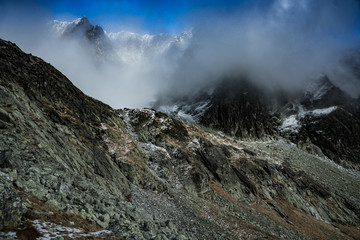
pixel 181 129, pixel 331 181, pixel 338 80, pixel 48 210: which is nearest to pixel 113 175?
pixel 48 210

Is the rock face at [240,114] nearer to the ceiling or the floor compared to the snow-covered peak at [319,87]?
nearer to the floor

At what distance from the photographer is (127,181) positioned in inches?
1154

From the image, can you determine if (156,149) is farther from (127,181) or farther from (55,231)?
(55,231)

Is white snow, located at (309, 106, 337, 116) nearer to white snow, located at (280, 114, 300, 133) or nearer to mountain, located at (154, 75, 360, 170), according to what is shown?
mountain, located at (154, 75, 360, 170)

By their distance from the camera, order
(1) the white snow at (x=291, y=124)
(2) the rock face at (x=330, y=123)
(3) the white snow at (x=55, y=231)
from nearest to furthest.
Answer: (3) the white snow at (x=55, y=231), (2) the rock face at (x=330, y=123), (1) the white snow at (x=291, y=124)

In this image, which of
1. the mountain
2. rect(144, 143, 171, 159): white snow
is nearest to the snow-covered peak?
the mountain

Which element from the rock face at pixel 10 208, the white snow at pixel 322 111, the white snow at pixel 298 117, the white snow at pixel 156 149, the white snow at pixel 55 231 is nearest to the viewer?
the rock face at pixel 10 208

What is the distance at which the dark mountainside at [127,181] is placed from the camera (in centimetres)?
1275

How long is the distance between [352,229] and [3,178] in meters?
68.4

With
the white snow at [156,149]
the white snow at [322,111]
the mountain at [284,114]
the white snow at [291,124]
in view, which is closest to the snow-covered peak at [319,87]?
the mountain at [284,114]

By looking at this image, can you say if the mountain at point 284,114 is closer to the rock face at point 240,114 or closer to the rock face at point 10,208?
the rock face at point 240,114

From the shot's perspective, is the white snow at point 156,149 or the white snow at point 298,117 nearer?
the white snow at point 156,149

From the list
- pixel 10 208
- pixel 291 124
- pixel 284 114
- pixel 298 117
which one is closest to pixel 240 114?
pixel 291 124

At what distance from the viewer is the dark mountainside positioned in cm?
1275
